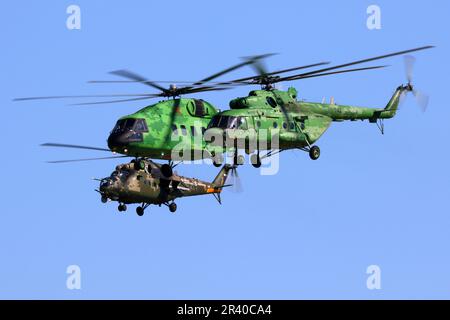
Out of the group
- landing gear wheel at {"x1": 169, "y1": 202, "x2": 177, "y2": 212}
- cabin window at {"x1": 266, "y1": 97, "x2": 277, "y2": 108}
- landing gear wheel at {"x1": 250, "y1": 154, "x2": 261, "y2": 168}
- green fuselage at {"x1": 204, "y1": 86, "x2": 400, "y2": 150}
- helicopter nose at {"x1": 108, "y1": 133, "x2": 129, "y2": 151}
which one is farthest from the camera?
landing gear wheel at {"x1": 169, "y1": 202, "x2": 177, "y2": 212}

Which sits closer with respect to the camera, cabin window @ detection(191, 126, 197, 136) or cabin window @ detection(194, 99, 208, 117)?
cabin window @ detection(191, 126, 197, 136)

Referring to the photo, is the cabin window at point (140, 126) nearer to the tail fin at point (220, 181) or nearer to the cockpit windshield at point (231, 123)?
the cockpit windshield at point (231, 123)

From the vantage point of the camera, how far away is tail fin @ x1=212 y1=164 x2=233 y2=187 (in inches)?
3637

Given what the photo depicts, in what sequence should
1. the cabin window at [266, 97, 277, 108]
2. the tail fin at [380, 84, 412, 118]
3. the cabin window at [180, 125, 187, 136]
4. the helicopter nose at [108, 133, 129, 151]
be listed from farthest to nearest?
the tail fin at [380, 84, 412, 118]
the cabin window at [180, 125, 187, 136]
the cabin window at [266, 97, 277, 108]
the helicopter nose at [108, 133, 129, 151]

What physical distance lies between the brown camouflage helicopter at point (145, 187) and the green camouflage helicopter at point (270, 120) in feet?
47.9

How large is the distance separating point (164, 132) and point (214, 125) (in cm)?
368

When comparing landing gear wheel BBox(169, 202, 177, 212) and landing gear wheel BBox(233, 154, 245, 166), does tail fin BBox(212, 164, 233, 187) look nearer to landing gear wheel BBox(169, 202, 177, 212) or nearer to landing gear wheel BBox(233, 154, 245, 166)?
landing gear wheel BBox(169, 202, 177, 212)

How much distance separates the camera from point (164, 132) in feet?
240

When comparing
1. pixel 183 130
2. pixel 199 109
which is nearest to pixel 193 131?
pixel 183 130

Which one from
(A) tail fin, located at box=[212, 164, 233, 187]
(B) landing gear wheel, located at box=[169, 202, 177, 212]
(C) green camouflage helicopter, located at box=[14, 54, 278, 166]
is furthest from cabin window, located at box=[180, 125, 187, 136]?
(A) tail fin, located at box=[212, 164, 233, 187]

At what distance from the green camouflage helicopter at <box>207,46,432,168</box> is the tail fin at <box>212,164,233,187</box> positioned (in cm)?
1821

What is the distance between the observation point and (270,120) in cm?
7156
